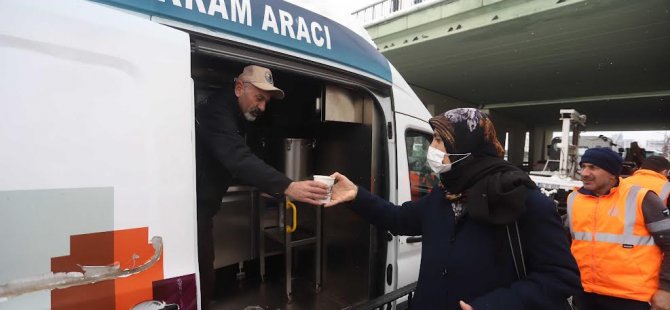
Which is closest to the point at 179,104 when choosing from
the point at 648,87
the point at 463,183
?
the point at 463,183

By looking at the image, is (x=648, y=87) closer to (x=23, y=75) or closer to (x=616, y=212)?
(x=616, y=212)

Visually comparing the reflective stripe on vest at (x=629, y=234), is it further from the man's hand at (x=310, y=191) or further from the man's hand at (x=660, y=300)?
the man's hand at (x=310, y=191)

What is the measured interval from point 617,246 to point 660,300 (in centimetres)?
37

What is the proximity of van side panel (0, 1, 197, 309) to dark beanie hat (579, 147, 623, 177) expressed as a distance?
2.76 meters

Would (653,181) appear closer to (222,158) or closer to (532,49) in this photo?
(222,158)

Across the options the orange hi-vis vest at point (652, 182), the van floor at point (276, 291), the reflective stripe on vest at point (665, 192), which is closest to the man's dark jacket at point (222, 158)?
the van floor at point (276, 291)

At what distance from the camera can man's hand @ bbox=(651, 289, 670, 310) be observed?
2.16 metres

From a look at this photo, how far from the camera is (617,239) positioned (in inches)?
94.2

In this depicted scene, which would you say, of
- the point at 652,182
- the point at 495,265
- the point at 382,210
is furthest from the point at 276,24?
the point at 652,182

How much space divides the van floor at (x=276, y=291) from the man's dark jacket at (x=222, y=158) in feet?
4.72

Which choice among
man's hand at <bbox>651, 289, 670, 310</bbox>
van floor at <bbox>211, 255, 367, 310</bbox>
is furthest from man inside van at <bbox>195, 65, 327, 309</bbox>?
man's hand at <bbox>651, 289, 670, 310</bbox>

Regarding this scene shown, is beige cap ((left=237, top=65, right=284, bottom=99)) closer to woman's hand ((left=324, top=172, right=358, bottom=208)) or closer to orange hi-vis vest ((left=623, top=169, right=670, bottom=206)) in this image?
woman's hand ((left=324, top=172, right=358, bottom=208))

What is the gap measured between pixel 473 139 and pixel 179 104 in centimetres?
116

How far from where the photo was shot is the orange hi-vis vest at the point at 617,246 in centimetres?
229
